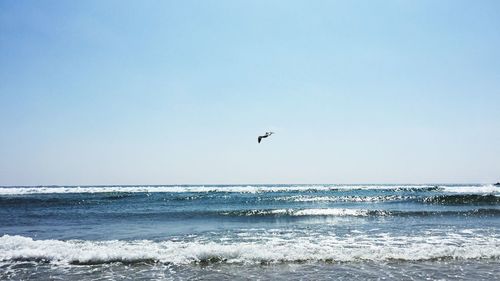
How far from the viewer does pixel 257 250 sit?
11.8 m

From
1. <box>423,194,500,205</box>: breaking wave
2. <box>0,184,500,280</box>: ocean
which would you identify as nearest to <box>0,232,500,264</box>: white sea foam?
<box>0,184,500,280</box>: ocean

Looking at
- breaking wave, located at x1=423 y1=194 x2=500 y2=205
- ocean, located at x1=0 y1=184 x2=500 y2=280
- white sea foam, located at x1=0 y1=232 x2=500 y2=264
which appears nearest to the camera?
ocean, located at x1=0 y1=184 x2=500 y2=280

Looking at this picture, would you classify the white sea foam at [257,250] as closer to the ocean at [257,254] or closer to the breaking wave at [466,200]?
the ocean at [257,254]

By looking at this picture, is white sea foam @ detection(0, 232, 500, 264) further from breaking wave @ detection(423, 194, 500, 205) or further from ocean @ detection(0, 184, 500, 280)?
breaking wave @ detection(423, 194, 500, 205)

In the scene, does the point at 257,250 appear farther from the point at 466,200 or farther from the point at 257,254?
the point at 466,200

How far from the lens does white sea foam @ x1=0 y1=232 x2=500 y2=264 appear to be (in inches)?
433

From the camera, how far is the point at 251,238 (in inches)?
604

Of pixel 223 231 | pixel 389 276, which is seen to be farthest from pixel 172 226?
pixel 389 276

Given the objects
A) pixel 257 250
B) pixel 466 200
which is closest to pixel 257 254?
pixel 257 250

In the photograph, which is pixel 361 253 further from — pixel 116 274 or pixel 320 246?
pixel 116 274

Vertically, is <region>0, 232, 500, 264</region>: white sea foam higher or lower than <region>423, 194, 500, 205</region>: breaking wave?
higher

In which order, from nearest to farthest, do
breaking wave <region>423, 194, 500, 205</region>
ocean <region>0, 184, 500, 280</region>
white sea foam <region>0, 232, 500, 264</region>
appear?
ocean <region>0, 184, 500, 280</region> < white sea foam <region>0, 232, 500, 264</region> < breaking wave <region>423, 194, 500, 205</region>

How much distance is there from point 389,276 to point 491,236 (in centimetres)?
860

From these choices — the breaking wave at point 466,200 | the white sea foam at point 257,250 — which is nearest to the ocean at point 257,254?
the white sea foam at point 257,250
